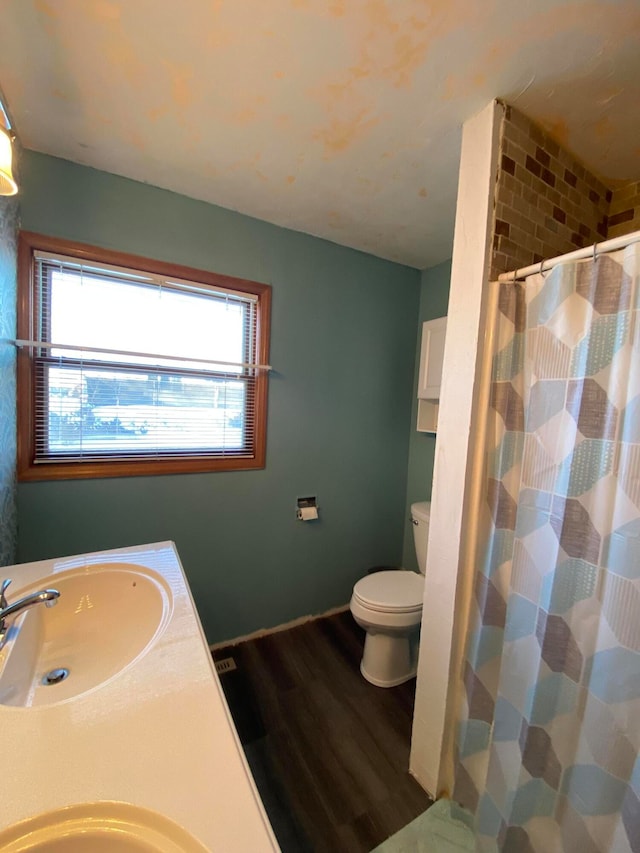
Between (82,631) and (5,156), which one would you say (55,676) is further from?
(5,156)

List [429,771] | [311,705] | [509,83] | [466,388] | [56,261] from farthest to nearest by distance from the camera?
1. [311,705]
2. [56,261]
3. [429,771]
4. [466,388]
5. [509,83]

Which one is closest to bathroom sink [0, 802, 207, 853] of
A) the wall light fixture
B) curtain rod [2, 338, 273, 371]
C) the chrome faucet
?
the chrome faucet

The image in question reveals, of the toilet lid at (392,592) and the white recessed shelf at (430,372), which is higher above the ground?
the white recessed shelf at (430,372)

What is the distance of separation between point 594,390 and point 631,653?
2.08 feet

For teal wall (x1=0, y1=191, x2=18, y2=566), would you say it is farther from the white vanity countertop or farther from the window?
the white vanity countertop

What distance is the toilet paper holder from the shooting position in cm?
195

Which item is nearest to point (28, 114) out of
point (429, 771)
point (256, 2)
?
point (256, 2)

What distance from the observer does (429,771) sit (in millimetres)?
1192

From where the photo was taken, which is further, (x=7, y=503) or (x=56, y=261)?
(x=56, y=261)

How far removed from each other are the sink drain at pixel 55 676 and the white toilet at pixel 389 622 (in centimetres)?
115

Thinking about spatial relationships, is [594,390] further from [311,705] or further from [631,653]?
[311,705]

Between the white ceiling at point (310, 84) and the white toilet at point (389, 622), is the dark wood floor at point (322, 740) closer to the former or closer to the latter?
the white toilet at point (389, 622)

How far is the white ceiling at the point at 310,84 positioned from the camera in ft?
2.67

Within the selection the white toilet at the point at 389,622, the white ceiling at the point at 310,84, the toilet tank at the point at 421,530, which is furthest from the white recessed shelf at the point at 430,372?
the white toilet at the point at 389,622
